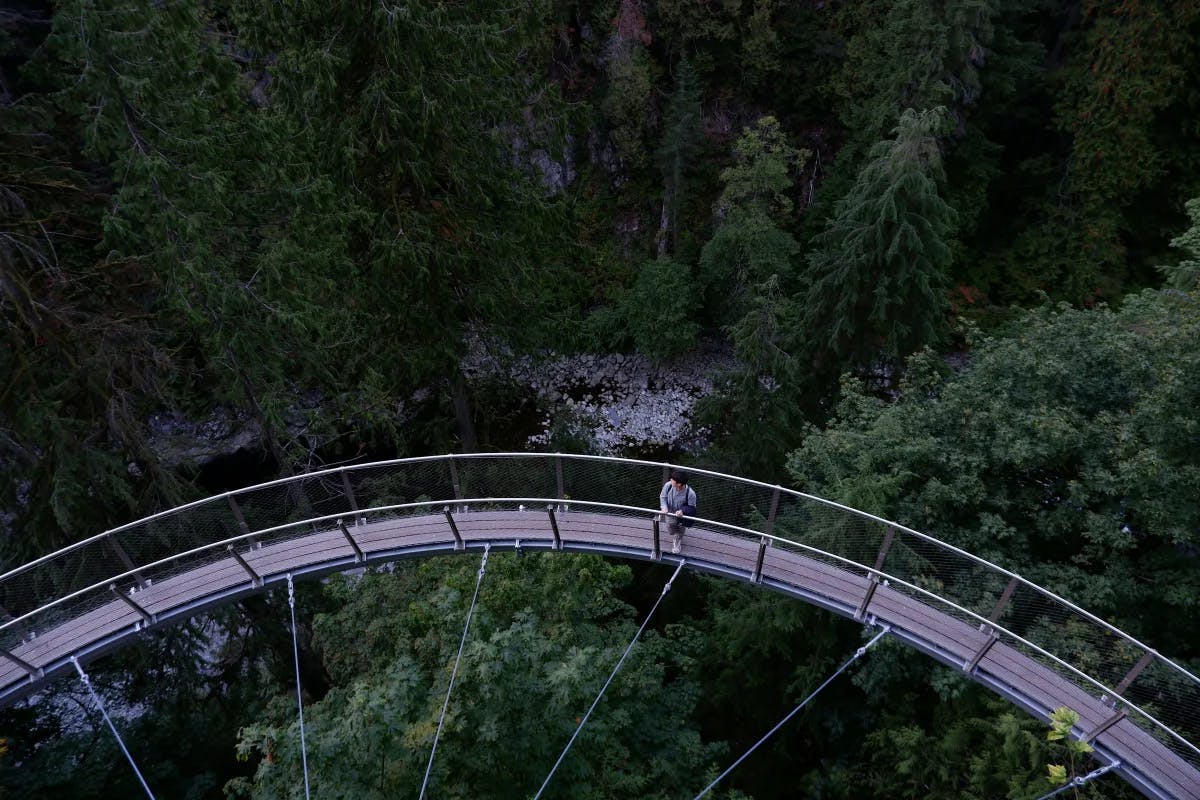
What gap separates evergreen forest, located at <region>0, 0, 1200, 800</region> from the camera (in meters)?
10.0

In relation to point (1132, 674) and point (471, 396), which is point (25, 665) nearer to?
point (471, 396)

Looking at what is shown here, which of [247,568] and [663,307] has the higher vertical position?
[247,568]

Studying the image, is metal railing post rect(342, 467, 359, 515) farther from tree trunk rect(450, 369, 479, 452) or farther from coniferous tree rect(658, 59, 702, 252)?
coniferous tree rect(658, 59, 702, 252)

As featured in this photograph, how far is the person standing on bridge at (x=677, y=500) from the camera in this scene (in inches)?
407

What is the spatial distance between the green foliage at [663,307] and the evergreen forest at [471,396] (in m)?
3.24

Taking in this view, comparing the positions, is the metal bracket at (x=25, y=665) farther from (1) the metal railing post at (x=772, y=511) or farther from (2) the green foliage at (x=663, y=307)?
(2) the green foliage at (x=663, y=307)

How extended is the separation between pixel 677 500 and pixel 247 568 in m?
6.21

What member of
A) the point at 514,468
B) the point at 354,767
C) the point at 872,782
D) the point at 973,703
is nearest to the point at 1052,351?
the point at 973,703

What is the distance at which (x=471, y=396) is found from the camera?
19797 mm

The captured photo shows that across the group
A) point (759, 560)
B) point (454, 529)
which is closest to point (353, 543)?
point (454, 529)

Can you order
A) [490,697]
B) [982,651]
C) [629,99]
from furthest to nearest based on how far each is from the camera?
[629,99] < [982,651] < [490,697]

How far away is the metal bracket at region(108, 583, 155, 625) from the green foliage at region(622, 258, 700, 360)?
16.7 metres

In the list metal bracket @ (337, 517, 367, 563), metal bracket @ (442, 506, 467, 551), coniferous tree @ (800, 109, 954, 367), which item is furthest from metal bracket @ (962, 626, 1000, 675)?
coniferous tree @ (800, 109, 954, 367)

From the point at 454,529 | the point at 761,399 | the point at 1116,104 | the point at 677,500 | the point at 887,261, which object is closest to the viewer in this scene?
the point at 677,500
